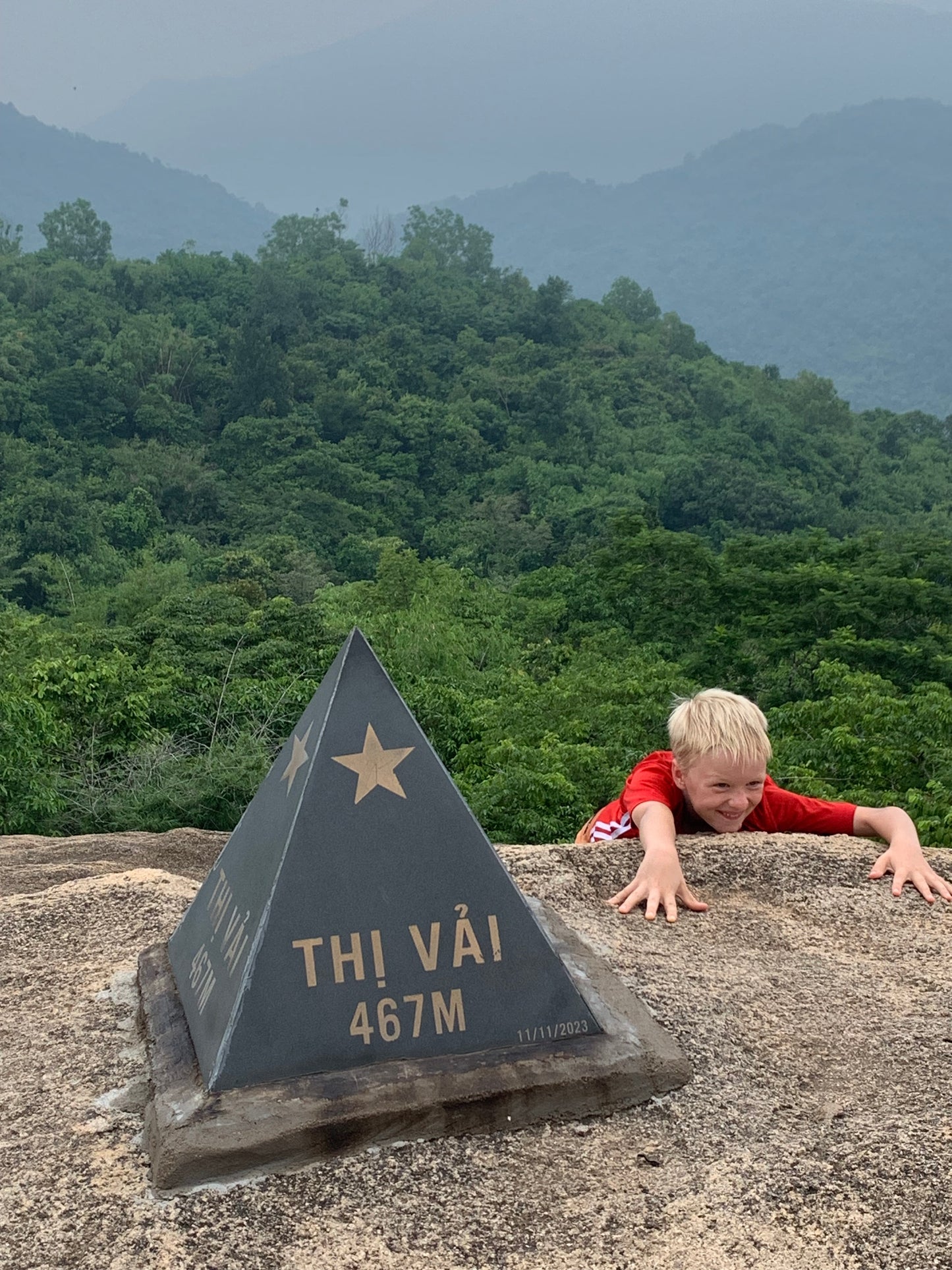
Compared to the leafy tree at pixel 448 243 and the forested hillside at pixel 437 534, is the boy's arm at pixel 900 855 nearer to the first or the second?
the forested hillside at pixel 437 534

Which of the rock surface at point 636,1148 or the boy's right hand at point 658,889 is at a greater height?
the boy's right hand at point 658,889

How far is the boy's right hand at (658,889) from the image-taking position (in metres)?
4.17

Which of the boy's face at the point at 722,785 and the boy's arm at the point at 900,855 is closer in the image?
the boy's face at the point at 722,785

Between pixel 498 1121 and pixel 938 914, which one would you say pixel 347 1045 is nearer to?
pixel 498 1121

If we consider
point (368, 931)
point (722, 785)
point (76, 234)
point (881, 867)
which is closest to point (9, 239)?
point (76, 234)

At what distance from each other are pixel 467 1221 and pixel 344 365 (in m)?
58.1

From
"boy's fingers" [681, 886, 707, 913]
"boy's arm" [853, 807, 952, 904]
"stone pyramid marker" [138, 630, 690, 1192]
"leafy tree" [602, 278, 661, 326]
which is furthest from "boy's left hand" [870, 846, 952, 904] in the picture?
"leafy tree" [602, 278, 661, 326]

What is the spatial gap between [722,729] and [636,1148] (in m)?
1.52

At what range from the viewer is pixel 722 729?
4070mm

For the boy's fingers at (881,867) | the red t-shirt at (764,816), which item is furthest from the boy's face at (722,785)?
the boy's fingers at (881,867)

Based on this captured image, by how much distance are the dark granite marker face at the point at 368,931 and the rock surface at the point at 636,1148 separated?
0.94 ft

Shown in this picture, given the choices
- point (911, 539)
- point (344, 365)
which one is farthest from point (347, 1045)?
point (344, 365)

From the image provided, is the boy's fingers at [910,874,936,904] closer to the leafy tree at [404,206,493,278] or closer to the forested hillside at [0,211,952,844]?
the forested hillside at [0,211,952,844]

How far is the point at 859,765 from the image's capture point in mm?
12227
